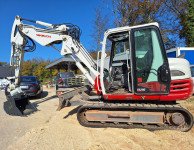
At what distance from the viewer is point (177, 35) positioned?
2092cm

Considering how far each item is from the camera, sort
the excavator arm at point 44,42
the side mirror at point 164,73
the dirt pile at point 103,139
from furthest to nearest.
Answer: the excavator arm at point 44,42, the side mirror at point 164,73, the dirt pile at point 103,139

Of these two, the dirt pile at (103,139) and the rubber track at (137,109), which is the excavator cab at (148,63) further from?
the dirt pile at (103,139)

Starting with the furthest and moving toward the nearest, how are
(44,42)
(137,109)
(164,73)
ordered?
1. (44,42)
2. (137,109)
3. (164,73)

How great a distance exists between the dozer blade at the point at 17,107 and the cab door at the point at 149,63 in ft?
13.8

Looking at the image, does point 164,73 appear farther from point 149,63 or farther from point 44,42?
point 44,42

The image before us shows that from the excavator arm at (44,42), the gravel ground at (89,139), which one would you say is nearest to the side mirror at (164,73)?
the gravel ground at (89,139)

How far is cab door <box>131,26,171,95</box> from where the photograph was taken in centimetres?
341

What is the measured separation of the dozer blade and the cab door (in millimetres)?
4199

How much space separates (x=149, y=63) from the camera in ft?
11.4

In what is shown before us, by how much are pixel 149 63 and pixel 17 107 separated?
504 centimetres

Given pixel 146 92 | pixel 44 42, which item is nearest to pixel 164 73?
pixel 146 92

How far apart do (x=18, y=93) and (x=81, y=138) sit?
3.42 metres

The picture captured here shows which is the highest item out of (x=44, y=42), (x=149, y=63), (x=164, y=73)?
(x=44, y=42)

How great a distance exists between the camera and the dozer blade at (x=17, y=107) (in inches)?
196
